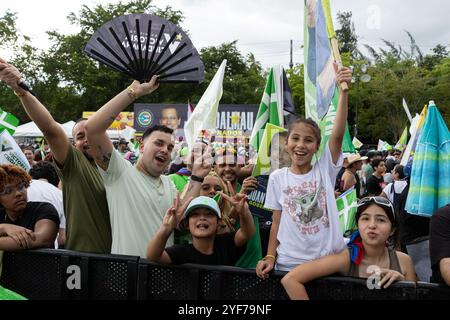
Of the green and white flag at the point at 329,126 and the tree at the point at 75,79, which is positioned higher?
the tree at the point at 75,79

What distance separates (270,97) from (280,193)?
289 cm

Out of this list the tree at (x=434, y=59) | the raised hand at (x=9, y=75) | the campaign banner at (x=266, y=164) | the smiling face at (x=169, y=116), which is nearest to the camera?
the raised hand at (x=9, y=75)

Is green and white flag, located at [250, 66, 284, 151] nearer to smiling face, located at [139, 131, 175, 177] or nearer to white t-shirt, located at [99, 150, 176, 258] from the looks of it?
smiling face, located at [139, 131, 175, 177]

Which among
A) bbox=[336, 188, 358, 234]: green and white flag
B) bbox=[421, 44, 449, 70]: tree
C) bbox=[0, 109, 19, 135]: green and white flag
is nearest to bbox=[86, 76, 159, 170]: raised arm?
bbox=[336, 188, 358, 234]: green and white flag

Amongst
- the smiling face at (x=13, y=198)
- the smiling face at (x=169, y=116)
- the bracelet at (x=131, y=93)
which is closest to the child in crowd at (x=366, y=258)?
the bracelet at (x=131, y=93)

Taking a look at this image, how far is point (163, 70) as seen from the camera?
3.91 metres

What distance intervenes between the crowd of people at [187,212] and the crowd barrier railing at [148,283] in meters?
0.08

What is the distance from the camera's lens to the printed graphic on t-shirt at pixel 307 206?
290 cm

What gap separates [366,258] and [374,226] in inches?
7.0

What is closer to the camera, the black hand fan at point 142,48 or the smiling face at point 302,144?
the smiling face at point 302,144

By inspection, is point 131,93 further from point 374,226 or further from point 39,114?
point 374,226

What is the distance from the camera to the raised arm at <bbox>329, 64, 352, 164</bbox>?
3064mm

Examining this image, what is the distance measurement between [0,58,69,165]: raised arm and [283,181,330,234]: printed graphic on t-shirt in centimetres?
134

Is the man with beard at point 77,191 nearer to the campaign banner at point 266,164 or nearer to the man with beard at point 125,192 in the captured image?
the man with beard at point 125,192
